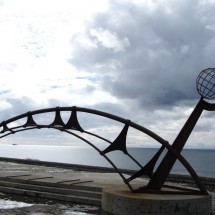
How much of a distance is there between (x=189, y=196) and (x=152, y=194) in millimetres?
1248

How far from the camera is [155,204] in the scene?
12.5 m

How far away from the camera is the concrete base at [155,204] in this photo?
12539mm

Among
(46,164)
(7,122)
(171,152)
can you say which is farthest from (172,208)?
(46,164)

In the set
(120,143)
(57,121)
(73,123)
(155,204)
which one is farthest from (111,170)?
(155,204)

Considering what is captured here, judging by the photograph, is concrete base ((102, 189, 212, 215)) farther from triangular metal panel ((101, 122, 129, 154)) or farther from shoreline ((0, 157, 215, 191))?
shoreline ((0, 157, 215, 191))

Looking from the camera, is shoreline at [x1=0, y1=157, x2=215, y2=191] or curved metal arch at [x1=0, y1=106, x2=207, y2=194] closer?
curved metal arch at [x1=0, y1=106, x2=207, y2=194]

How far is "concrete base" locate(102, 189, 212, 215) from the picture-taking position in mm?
12539

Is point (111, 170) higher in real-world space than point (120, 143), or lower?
lower

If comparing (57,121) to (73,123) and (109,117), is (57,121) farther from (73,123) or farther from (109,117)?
(109,117)

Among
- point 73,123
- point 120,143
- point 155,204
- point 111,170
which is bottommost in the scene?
point 155,204

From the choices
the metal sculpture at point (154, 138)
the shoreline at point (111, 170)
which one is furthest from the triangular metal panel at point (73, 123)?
the shoreline at point (111, 170)

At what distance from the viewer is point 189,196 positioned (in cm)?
1350

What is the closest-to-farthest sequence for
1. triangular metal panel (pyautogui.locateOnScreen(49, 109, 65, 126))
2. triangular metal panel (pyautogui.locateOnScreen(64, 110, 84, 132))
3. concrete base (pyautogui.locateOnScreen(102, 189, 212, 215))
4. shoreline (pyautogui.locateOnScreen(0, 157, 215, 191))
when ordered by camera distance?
concrete base (pyautogui.locateOnScreen(102, 189, 212, 215))
triangular metal panel (pyautogui.locateOnScreen(64, 110, 84, 132))
triangular metal panel (pyautogui.locateOnScreen(49, 109, 65, 126))
shoreline (pyautogui.locateOnScreen(0, 157, 215, 191))

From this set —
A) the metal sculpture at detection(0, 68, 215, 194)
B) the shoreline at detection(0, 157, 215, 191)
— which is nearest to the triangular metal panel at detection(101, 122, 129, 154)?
the metal sculpture at detection(0, 68, 215, 194)
